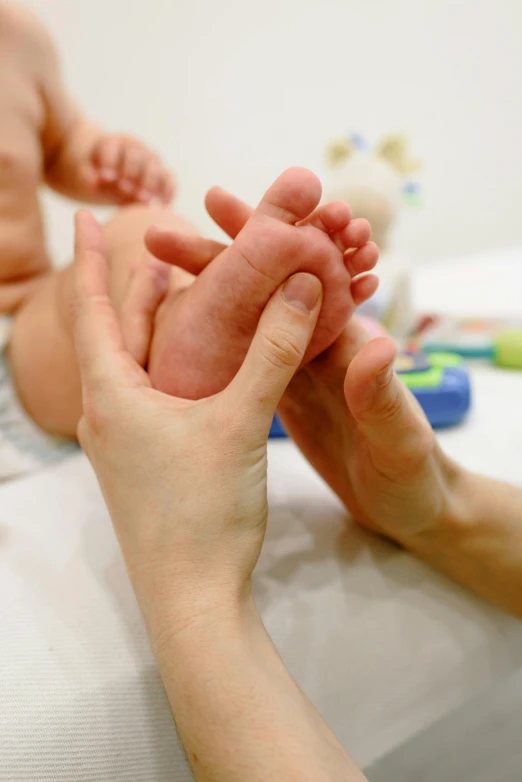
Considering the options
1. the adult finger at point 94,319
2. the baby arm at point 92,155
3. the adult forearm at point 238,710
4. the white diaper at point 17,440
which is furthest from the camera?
the baby arm at point 92,155

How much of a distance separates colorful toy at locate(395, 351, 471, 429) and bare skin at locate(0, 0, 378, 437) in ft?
1.00

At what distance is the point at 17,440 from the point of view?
2.26ft

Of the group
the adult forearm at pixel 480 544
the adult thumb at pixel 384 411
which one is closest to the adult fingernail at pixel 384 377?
the adult thumb at pixel 384 411

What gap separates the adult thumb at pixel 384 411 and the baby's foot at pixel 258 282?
75 mm

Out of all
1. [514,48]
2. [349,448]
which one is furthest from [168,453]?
[514,48]

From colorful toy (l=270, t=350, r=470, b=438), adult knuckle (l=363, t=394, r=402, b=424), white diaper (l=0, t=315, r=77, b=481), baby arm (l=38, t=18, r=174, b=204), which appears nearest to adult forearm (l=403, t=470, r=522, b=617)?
adult knuckle (l=363, t=394, r=402, b=424)

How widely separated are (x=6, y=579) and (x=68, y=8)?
56.0 inches

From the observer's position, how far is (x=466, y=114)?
2.17m

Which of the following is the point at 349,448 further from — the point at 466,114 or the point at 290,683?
the point at 466,114

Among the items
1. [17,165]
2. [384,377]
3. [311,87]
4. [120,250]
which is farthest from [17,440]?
[311,87]

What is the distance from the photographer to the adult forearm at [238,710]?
12.2 inches

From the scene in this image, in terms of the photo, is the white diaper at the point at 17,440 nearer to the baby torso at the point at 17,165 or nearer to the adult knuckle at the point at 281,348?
the baby torso at the point at 17,165

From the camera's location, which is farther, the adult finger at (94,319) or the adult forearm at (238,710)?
the adult finger at (94,319)

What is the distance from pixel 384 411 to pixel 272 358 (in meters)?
0.08
